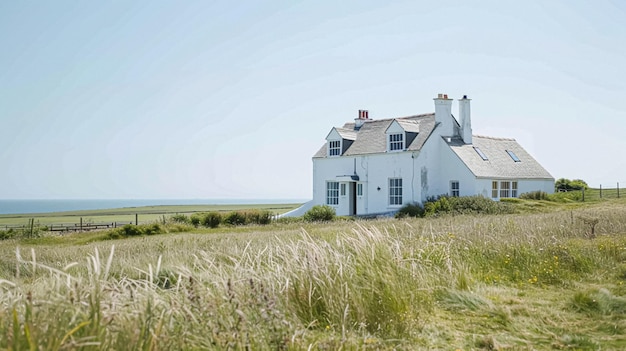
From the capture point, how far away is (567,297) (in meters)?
8.02

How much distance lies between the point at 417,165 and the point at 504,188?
5.36 m

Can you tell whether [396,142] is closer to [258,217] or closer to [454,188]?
[454,188]

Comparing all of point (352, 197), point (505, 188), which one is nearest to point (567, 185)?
point (505, 188)

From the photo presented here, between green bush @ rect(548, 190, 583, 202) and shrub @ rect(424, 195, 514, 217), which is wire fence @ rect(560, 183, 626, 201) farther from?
shrub @ rect(424, 195, 514, 217)

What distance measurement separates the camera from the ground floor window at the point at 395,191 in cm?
3178

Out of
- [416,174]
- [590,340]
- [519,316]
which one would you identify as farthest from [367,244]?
[416,174]

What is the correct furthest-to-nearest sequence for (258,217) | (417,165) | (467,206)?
Answer: (417,165)
(258,217)
(467,206)

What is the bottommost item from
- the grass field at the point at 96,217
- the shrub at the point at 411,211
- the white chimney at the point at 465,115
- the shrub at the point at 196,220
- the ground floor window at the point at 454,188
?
the grass field at the point at 96,217

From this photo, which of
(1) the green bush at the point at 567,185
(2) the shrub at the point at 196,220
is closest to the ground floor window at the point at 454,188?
(1) the green bush at the point at 567,185

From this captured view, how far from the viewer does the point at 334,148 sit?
35.6m

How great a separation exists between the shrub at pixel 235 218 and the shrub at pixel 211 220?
39 cm

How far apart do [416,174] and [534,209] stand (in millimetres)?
6406

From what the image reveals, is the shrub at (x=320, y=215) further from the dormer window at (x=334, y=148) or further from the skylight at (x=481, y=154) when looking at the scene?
the skylight at (x=481, y=154)

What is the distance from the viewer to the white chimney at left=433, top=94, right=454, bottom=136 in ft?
104
